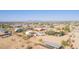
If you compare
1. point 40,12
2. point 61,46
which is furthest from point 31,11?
point 61,46

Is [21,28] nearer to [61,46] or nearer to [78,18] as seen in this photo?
[61,46]

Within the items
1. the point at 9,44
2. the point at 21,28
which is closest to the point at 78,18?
the point at 21,28

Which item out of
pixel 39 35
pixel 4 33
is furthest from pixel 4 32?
pixel 39 35

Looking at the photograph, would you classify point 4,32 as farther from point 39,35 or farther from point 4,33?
point 39,35
